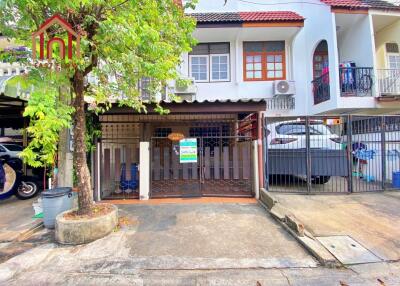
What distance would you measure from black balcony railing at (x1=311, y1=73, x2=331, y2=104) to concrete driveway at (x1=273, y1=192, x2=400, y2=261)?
458 centimetres

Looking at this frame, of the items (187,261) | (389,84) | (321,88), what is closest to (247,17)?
(321,88)

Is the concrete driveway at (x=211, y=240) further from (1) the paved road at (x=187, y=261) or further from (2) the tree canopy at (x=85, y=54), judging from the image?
(2) the tree canopy at (x=85, y=54)

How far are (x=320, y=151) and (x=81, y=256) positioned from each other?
6209 mm

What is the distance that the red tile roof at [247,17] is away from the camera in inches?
387

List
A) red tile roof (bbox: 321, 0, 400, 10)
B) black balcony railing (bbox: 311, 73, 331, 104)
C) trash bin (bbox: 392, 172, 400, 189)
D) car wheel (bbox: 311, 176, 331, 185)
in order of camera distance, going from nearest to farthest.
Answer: trash bin (bbox: 392, 172, 400, 189), car wheel (bbox: 311, 176, 331, 185), red tile roof (bbox: 321, 0, 400, 10), black balcony railing (bbox: 311, 73, 331, 104)

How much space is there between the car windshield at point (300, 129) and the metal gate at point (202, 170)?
1110 mm

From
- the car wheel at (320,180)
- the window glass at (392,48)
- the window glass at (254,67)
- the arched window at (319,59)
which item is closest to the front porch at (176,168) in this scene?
the car wheel at (320,180)

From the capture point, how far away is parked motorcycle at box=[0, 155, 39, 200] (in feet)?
22.0

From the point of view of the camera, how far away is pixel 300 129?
23.0ft

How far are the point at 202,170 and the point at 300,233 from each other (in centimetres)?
330

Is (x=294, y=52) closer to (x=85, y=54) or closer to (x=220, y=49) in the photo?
(x=220, y=49)

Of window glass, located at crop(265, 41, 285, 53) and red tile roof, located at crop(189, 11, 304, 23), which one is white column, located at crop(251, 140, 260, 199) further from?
window glass, located at crop(265, 41, 285, 53)

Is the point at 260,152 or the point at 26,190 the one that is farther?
the point at 26,190

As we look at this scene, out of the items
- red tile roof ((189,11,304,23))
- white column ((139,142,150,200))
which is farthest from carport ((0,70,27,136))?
red tile roof ((189,11,304,23))
